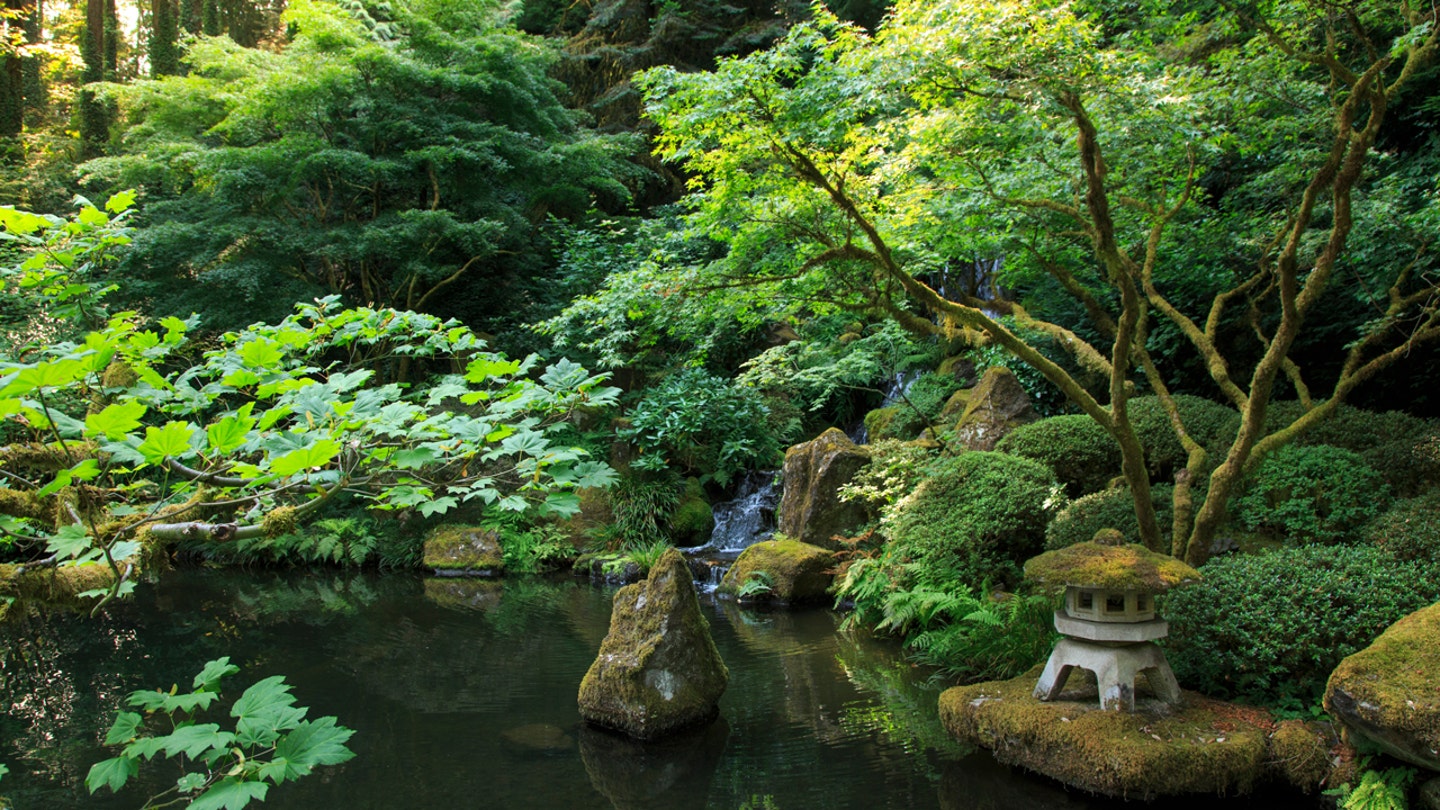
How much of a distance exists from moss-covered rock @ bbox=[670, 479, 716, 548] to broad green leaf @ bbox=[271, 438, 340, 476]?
407 inches

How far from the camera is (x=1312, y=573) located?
474 centimetres

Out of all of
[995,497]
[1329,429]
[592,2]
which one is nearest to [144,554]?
[995,497]

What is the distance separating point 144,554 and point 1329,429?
8580mm

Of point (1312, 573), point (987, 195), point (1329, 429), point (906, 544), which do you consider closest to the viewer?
point (1312, 573)

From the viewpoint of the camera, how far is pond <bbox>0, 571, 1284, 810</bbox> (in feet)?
14.9

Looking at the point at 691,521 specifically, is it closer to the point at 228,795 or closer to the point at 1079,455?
the point at 1079,455

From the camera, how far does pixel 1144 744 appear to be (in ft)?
13.8

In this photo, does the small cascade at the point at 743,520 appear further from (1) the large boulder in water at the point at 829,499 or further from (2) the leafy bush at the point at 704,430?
(1) the large boulder in water at the point at 829,499

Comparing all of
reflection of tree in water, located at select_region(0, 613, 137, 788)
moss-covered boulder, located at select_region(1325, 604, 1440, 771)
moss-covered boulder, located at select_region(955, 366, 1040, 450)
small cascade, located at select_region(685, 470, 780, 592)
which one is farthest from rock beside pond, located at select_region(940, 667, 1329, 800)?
small cascade, located at select_region(685, 470, 780, 592)

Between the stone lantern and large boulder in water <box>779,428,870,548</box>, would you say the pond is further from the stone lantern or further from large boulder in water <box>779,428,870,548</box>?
large boulder in water <box>779,428,870,548</box>

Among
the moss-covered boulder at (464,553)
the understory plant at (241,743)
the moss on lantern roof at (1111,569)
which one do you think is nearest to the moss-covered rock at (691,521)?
the moss-covered boulder at (464,553)

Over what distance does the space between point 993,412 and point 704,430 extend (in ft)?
16.2

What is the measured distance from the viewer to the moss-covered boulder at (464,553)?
11555 mm

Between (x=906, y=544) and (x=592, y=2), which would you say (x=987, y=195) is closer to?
(x=906, y=544)
